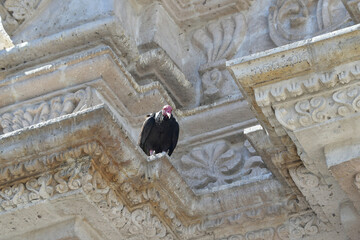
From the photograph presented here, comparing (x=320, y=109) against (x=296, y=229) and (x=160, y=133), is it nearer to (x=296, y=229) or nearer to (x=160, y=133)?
(x=296, y=229)

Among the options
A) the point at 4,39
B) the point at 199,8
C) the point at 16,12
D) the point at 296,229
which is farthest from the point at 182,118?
the point at 4,39

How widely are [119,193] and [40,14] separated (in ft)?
6.06

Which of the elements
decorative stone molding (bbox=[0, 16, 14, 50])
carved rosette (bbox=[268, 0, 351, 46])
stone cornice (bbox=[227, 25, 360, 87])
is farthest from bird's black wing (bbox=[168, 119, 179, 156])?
decorative stone molding (bbox=[0, 16, 14, 50])

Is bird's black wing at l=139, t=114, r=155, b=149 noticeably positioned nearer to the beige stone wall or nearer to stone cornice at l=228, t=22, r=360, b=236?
the beige stone wall

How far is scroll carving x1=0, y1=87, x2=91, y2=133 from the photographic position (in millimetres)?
6309

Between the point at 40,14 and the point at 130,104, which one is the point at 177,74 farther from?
the point at 40,14

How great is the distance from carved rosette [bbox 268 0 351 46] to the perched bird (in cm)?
94

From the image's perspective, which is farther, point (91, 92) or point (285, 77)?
point (91, 92)

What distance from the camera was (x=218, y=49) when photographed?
716 centimetres

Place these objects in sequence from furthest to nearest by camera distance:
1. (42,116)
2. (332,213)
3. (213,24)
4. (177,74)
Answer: (213,24) < (177,74) < (42,116) < (332,213)

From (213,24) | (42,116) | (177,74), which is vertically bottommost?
(42,116)

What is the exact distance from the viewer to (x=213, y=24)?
7332 millimetres

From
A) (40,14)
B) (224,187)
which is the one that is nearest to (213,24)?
(40,14)

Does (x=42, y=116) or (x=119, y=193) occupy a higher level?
(x=42, y=116)
